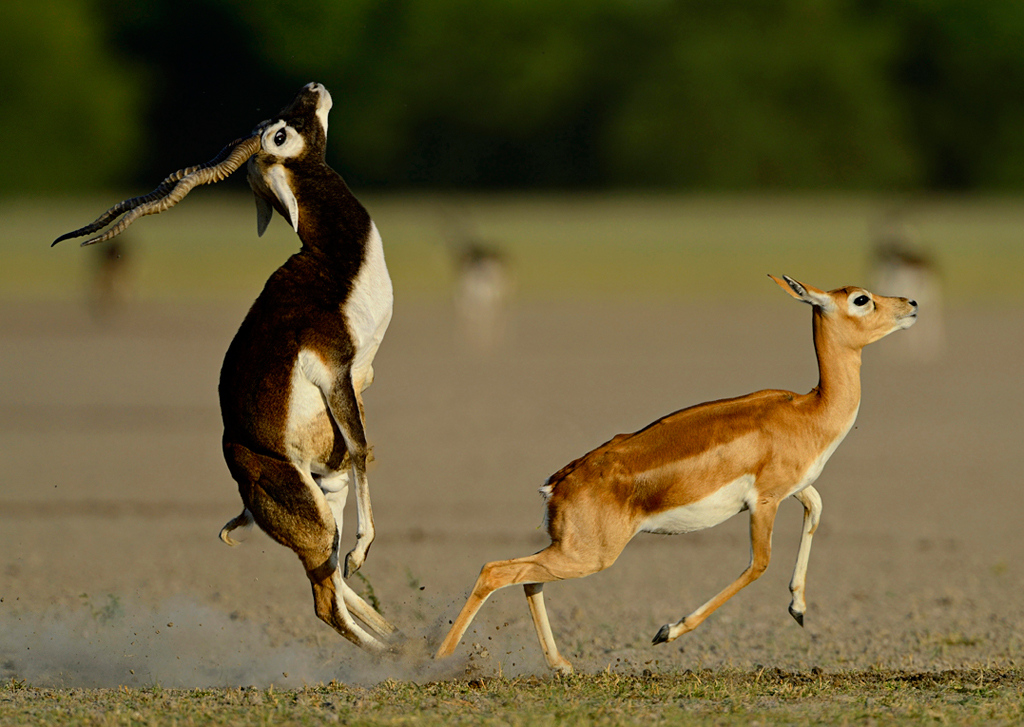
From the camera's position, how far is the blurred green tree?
69.0m

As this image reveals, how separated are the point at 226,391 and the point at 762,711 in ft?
7.62

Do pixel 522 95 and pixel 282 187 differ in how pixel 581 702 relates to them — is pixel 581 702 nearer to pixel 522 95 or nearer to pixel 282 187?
pixel 282 187

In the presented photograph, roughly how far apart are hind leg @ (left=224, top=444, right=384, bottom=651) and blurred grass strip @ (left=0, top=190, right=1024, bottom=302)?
89.8 feet

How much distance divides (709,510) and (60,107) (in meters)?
69.6

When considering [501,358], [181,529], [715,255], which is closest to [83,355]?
[501,358]

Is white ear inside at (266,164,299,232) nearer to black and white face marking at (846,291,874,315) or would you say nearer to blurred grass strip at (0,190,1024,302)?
black and white face marking at (846,291,874,315)

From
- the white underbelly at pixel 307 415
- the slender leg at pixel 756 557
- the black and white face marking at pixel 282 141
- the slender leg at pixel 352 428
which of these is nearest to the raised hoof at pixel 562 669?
the slender leg at pixel 756 557

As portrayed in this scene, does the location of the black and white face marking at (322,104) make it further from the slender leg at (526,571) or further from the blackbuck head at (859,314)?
the blackbuck head at (859,314)

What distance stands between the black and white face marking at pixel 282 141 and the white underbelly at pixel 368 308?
456mm

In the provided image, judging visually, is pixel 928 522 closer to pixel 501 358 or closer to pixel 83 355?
pixel 501 358

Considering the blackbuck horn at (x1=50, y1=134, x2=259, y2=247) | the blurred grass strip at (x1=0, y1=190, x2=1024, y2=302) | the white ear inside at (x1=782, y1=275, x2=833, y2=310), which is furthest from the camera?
the blurred grass strip at (x1=0, y1=190, x2=1024, y2=302)

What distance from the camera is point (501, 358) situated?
2302cm

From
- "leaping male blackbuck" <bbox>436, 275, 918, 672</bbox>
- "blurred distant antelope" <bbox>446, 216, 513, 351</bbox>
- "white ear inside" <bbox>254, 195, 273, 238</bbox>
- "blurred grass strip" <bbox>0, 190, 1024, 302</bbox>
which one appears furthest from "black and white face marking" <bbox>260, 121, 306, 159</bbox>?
"blurred grass strip" <bbox>0, 190, 1024, 302</bbox>

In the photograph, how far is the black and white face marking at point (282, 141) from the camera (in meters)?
5.61
